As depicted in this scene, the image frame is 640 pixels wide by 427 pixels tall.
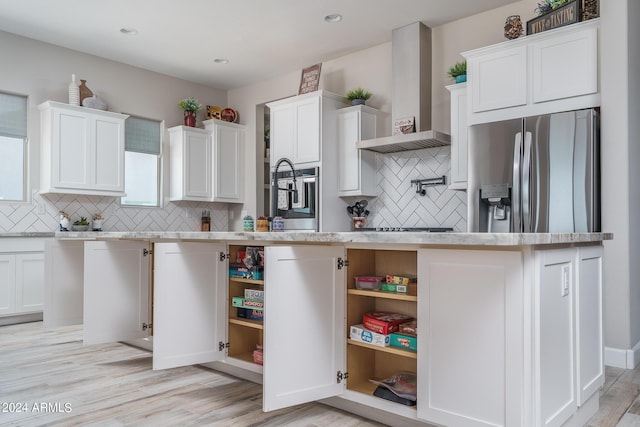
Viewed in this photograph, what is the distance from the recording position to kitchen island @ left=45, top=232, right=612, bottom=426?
1570 mm

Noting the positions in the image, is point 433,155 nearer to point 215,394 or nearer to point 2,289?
point 215,394

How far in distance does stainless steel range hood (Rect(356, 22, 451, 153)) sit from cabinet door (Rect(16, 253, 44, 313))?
3.45 metres

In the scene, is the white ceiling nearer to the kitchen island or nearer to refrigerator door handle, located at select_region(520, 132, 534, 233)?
refrigerator door handle, located at select_region(520, 132, 534, 233)

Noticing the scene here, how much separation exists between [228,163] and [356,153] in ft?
6.98

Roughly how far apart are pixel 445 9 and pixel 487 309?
A: 3.44m

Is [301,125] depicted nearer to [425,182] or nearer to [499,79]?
[425,182]

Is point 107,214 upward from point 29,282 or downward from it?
upward

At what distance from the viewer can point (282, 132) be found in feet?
17.6

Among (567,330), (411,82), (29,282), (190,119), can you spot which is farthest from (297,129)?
A: (567,330)

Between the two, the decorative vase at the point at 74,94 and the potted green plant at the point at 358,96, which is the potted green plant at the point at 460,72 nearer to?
the potted green plant at the point at 358,96

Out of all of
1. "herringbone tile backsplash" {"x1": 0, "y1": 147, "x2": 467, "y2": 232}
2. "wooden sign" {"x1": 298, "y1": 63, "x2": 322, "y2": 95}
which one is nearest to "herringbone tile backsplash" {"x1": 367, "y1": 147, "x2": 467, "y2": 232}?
"herringbone tile backsplash" {"x1": 0, "y1": 147, "x2": 467, "y2": 232}

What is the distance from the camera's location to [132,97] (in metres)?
5.75

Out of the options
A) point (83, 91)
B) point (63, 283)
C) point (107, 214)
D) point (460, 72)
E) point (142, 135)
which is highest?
point (83, 91)

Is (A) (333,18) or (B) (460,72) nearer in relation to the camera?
(B) (460,72)
